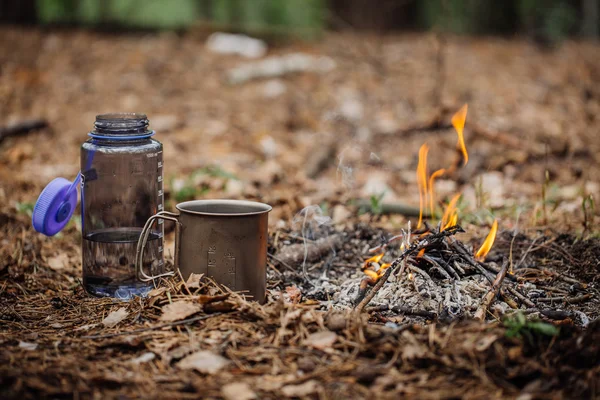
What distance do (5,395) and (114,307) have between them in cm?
86

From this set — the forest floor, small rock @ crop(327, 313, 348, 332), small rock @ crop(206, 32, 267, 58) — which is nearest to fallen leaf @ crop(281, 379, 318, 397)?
the forest floor

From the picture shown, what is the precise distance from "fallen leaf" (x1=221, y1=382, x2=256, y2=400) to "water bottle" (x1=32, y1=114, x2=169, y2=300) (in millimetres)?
1058

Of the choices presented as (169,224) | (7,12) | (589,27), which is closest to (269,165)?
(169,224)

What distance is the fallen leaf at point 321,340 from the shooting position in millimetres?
2314

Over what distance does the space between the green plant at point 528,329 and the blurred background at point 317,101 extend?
5.12ft

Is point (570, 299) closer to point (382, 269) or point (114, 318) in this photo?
point (382, 269)

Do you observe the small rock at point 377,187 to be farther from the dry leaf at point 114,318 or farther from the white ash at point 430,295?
the dry leaf at point 114,318

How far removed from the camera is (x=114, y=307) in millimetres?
2797

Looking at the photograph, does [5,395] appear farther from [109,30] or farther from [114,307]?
[109,30]

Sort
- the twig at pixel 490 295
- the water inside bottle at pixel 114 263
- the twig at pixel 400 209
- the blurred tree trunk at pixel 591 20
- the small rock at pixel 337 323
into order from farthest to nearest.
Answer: the blurred tree trunk at pixel 591 20 < the twig at pixel 400 209 < the water inside bottle at pixel 114 263 < the twig at pixel 490 295 < the small rock at pixel 337 323

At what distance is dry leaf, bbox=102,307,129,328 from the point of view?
2.59 metres

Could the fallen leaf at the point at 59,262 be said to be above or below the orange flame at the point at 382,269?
below

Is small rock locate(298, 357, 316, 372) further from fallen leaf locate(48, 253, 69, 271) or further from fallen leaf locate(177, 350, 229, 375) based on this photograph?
fallen leaf locate(48, 253, 69, 271)

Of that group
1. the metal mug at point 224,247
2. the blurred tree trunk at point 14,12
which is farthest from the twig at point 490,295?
the blurred tree trunk at point 14,12
